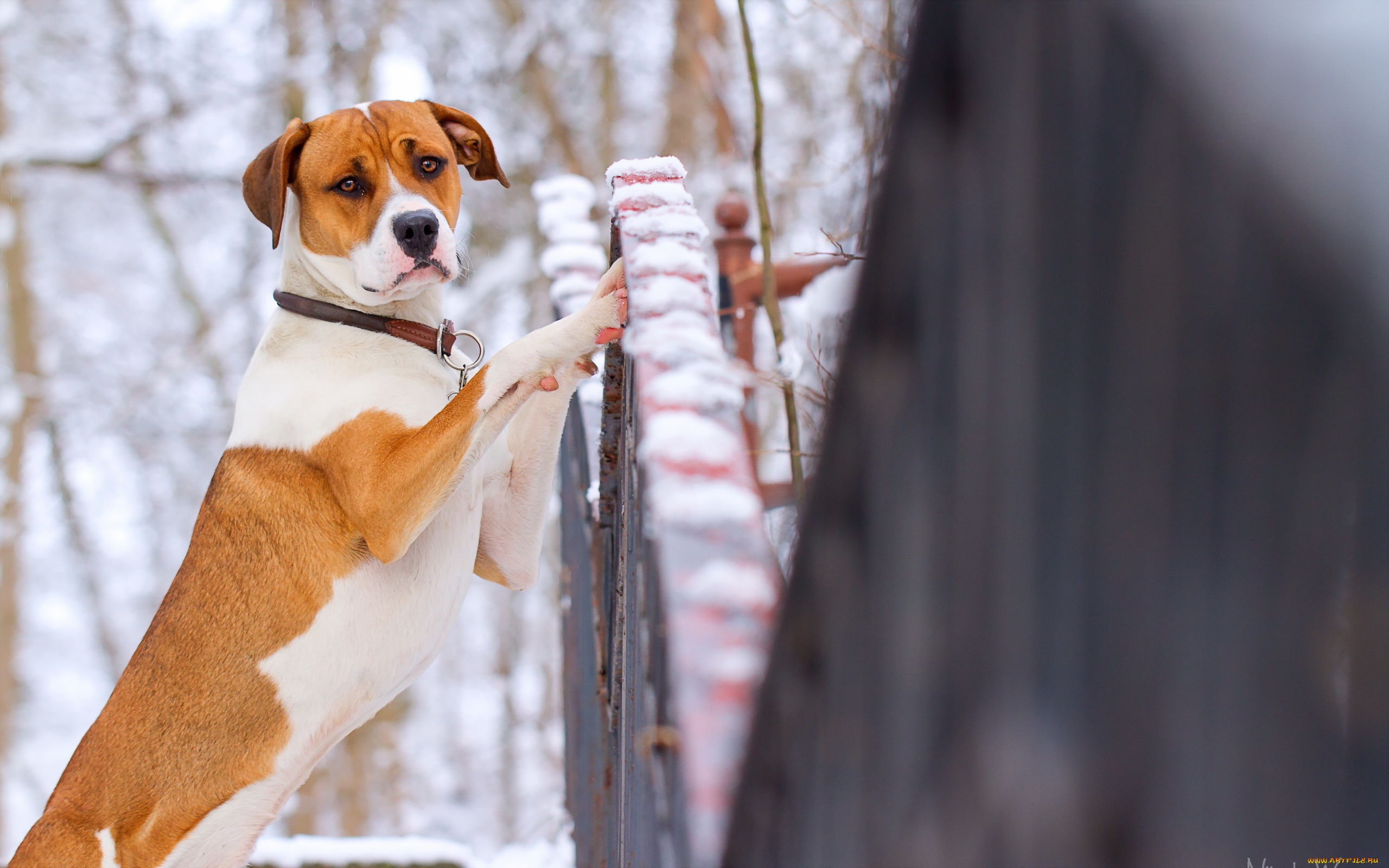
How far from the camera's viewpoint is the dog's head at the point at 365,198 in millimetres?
1813

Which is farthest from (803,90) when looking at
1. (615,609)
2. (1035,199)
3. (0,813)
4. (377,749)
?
(0,813)

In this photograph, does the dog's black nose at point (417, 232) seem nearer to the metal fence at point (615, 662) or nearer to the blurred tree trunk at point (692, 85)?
the metal fence at point (615, 662)

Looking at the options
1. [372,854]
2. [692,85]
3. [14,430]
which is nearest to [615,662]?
[372,854]

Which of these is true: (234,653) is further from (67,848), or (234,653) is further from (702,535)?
(702,535)

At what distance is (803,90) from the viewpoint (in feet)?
17.2

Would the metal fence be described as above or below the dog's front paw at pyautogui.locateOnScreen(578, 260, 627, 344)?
below

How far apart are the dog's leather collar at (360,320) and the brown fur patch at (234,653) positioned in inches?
8.1

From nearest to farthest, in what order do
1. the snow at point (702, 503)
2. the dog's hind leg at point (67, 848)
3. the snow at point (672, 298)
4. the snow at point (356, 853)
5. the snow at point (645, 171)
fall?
the snow at point (702, 503), the snow at point (672, 298), the snow at point (645, 171), the dog's hind leg at point (67, 848), the snow at point (356, 853)

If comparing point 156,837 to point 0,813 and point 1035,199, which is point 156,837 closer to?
point 1035,199

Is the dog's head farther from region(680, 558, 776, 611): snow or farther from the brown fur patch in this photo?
region(680, 558, 776, 611): snow

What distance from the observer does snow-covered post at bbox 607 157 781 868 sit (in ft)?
1.97

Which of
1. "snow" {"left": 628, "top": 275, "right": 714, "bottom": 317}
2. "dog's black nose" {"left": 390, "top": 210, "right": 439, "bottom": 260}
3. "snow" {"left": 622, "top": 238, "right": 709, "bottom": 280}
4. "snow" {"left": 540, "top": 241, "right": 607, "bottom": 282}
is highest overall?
"snow" {"left": 540, "top": 241, "right": 607, "bottom": 282}

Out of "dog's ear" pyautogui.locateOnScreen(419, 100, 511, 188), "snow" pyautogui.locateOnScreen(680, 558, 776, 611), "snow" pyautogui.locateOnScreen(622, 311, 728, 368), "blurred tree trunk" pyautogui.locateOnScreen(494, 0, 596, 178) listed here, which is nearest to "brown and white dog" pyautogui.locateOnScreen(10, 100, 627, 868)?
"dog's ear" pyautogui.locateOnScreen(419, 100, 511, 188)

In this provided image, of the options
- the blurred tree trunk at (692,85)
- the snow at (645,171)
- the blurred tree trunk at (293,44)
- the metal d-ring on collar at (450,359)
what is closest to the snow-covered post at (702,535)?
A: the snow at (645,171)
